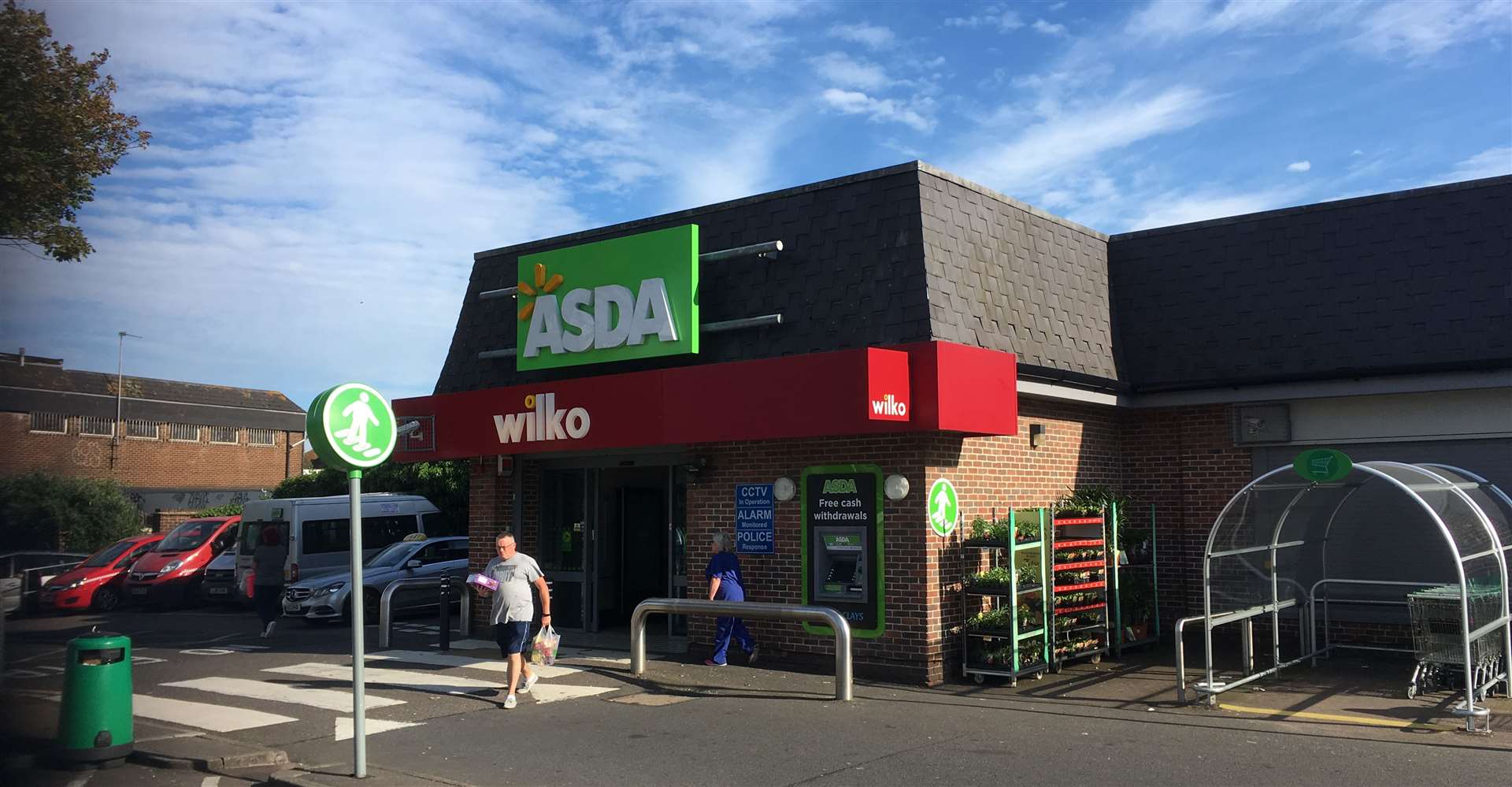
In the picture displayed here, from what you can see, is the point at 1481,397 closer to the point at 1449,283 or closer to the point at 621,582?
the point at 1449,283

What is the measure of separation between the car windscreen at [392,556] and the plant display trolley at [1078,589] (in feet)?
40.8

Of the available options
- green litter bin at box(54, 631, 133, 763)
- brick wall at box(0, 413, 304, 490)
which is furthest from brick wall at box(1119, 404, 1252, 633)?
brick wall at box(0, 413, 304, 490)

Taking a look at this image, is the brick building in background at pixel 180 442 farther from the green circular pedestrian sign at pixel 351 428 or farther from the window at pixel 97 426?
the green circular pedestrian sign at pixel 351 428

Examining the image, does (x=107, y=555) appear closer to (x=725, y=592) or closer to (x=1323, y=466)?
(x=725, y=592)

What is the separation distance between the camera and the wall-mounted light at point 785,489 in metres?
12.7

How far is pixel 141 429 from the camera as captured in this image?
Result: 38.8m

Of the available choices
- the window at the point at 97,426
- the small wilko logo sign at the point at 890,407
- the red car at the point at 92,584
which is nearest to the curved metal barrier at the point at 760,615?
the small wilko logo sign at the point at 890,407

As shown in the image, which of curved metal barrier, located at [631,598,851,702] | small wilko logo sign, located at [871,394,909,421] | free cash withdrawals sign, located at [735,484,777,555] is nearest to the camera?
curved metal barrier, located at [631,598,851,702]

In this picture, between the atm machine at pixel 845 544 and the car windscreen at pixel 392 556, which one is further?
the car windscreen at pixel 392 556

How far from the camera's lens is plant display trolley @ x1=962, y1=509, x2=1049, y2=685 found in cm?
1140

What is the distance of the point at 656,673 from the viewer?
1230 cm

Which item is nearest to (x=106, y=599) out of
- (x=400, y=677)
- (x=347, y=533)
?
(x=347, y=533)

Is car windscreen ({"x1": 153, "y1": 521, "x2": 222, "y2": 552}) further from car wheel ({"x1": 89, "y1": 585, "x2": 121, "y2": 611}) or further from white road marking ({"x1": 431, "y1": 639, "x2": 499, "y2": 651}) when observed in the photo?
white road marking ({"x1": 431, "y1": 639, "x2": 499, "y2": 651})

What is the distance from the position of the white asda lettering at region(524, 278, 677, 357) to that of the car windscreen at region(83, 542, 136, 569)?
14.6m
